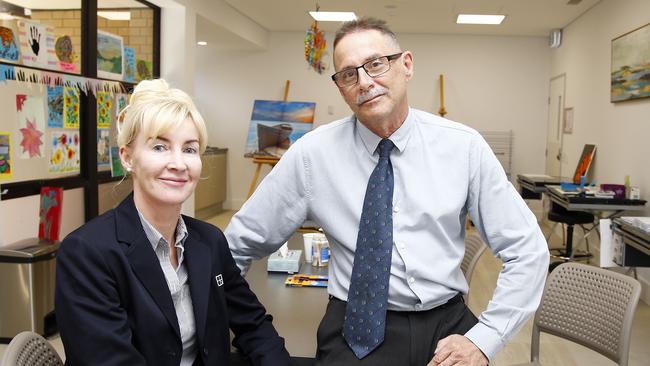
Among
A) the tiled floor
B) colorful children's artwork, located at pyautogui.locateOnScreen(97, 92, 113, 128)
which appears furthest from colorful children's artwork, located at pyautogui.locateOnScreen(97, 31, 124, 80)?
the tiled floor

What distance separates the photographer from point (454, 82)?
9211mm

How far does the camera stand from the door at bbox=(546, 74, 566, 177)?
8.06 meters

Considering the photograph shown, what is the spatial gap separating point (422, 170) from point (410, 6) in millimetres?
5823

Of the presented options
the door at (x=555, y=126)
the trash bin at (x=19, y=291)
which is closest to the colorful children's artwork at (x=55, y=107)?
the trash bin at (x=19, y=291)

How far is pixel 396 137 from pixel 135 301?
2.71 feet

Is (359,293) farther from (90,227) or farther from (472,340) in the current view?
(90,227)

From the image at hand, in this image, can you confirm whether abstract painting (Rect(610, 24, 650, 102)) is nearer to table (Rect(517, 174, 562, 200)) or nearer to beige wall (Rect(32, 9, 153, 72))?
table (Rect(517, 174, 562, 200))

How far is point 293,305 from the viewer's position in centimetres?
193

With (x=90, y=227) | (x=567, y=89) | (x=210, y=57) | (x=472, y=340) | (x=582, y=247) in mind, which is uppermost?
(x=210, y=57)

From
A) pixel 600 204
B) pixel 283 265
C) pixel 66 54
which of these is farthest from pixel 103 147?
pixel 600 204

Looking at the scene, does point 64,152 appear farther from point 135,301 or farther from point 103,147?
point 135,301

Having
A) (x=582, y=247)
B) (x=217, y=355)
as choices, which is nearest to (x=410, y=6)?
(x=582, y=247)

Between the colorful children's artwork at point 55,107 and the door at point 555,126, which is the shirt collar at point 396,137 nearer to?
the colorful children's artwork at point 55,107

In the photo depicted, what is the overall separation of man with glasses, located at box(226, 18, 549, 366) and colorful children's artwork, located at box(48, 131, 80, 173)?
3167 mm
